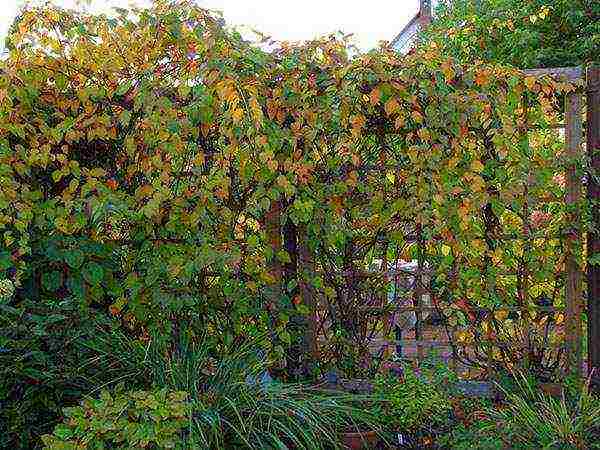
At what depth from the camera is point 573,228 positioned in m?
3.33

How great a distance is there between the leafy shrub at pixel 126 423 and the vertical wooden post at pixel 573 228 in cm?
183

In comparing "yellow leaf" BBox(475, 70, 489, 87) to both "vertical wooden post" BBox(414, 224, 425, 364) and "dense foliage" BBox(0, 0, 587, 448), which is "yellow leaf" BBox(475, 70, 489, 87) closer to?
"dense foliage" BBox(0, 0, 587, 448)

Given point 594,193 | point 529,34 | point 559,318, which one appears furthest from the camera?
point 529,34

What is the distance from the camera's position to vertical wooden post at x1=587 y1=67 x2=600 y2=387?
11.0 ft

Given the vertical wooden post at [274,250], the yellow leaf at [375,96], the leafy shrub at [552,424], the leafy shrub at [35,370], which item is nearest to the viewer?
the leafy shrub at [35,370]

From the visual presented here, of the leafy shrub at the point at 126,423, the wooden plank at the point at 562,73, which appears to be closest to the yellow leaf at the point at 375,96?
the wooden plank at the point at 562,73

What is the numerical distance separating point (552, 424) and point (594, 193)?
1.12 m

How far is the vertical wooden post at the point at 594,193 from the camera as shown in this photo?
132 inches

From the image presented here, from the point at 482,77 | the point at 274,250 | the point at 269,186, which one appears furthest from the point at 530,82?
the point at 274,250

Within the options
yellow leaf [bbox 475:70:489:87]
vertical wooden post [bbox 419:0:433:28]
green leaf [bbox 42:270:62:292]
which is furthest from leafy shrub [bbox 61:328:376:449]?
vertical wooden post [bbox 419:0:433:28]

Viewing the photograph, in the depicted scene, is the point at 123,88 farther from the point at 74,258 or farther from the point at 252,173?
the point at 74,258

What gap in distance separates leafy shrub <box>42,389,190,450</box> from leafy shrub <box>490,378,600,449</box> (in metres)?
1.23

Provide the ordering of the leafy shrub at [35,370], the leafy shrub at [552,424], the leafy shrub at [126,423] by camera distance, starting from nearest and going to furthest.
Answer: the leafy shrub at [126,423], the leafy shrub at [35,370], the leafy shrub at [552,424]

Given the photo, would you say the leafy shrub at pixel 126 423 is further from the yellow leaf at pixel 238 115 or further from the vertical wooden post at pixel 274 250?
the yellow leaf at pixel 238 115
